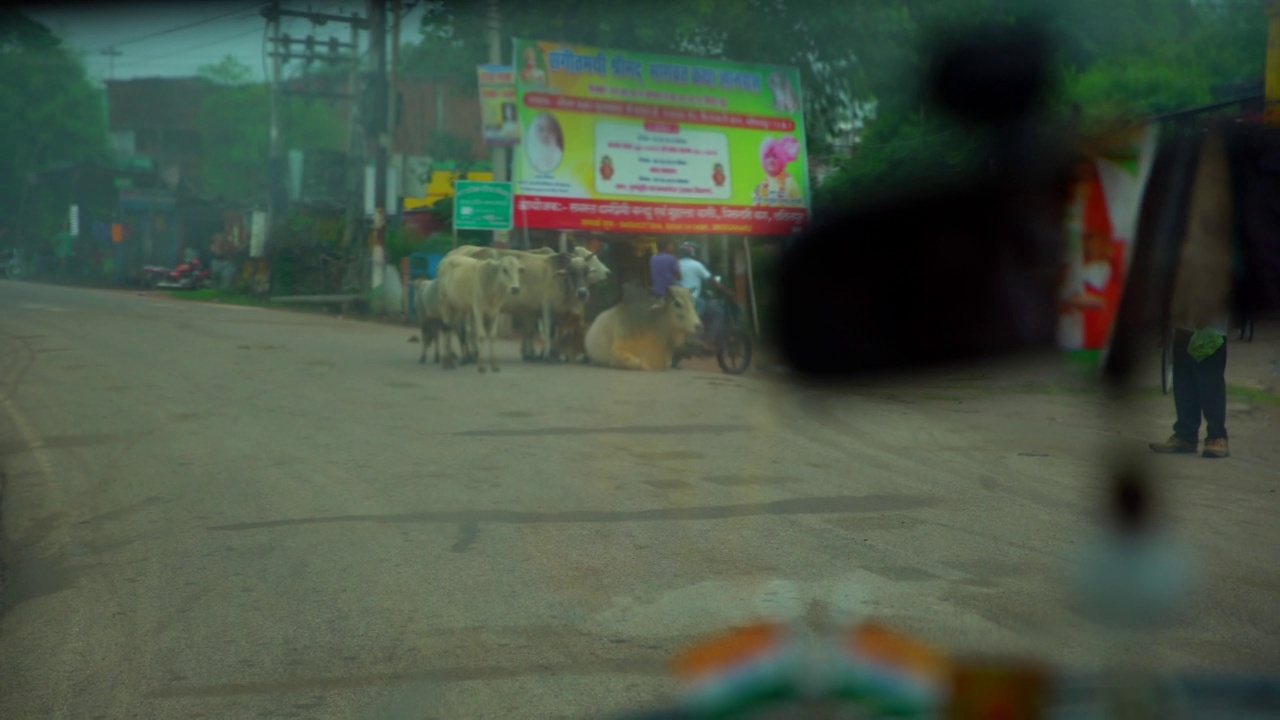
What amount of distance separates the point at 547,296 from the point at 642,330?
4.62 ft

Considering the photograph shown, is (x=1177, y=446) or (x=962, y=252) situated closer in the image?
(x=962, y=252)

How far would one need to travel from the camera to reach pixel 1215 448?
22.6ft

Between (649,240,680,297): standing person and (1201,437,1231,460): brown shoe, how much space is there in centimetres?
495

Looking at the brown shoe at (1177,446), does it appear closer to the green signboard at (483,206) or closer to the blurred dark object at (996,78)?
the green signboard at (483,206)

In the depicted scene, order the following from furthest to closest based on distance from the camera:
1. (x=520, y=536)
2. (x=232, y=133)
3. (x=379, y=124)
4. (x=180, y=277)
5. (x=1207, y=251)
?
(x=232, y=133), (x=180, y=277), (x=379, y=124), (x=520, y=536), (x=1207, y=251)

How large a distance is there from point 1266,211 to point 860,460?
17.9ft

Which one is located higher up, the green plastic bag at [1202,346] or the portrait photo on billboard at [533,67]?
the portrait photo on billboard at [533,67]

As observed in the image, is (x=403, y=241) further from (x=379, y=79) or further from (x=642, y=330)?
(x=642, y=330)

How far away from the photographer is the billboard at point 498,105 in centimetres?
468

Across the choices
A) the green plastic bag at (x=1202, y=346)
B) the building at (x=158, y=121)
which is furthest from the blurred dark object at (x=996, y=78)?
the building at (x=158, y=121)

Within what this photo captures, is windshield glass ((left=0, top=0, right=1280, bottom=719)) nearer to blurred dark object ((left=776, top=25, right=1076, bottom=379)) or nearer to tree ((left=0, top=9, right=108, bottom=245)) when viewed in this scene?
blurred dark object ((left=776, top=25, right=1076, bottom=379))

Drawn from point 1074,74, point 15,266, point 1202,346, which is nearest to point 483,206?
point 1074,74

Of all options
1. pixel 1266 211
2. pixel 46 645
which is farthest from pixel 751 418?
pixel 1266 211

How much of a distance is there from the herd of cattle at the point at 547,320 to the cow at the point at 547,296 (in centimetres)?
1
